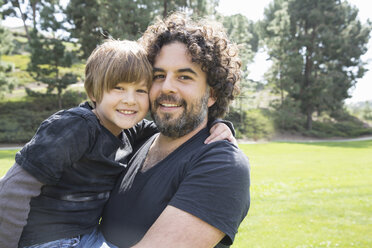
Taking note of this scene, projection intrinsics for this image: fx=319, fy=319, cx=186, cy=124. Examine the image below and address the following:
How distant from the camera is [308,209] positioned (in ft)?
24.4

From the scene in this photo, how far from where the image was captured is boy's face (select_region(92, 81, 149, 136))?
2.56 meters

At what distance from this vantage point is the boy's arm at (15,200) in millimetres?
1898

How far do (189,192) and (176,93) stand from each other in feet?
3.30

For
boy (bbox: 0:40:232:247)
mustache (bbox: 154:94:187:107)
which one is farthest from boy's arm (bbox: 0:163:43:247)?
mustache (bbox: 154:94:187:107)

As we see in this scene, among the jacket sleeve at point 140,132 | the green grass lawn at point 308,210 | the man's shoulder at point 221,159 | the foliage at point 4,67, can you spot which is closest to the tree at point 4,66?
the foliage at point 4,67

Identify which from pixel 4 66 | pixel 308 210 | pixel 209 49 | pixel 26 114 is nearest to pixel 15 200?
pixel 209 49

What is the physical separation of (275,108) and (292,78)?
12.5 feet

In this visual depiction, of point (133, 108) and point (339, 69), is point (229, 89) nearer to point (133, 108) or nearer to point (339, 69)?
point (133, 108)

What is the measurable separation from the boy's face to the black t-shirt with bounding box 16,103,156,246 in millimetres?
208

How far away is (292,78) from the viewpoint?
3553cm

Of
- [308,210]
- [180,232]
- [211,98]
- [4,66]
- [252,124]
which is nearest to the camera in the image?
[180,232]

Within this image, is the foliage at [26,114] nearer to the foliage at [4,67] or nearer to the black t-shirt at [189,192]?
the foliage at [4,67]

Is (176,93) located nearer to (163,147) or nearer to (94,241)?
(163,147)

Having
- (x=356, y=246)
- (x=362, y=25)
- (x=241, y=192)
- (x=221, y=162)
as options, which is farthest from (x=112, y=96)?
(x=362, y=25)
